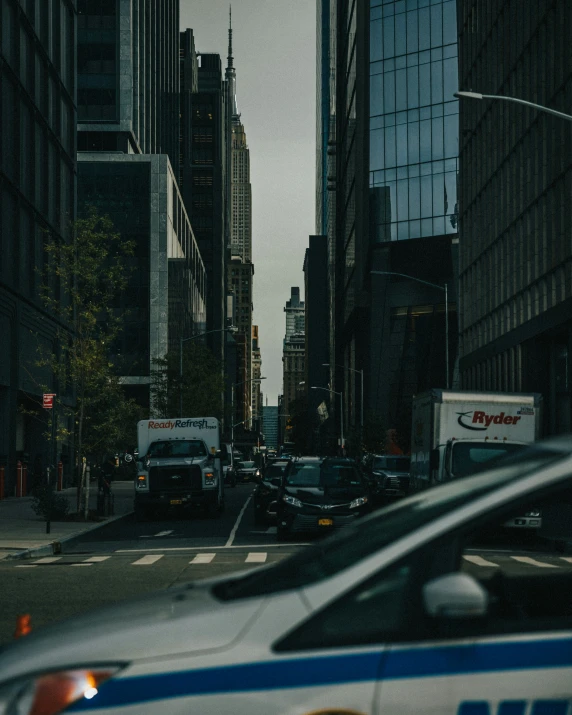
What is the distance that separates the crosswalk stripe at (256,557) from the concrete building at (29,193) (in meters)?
20.1

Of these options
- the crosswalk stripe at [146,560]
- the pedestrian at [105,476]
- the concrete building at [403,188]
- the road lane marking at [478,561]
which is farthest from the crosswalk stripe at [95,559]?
the concrete building at [403,188]

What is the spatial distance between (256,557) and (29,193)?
3107 centimetres

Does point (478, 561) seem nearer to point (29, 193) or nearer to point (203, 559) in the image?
point (203, 559)

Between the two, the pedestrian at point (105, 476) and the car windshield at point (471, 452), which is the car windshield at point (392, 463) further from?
the car windshield at point (471, 452)

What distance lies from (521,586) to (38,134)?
46059mm

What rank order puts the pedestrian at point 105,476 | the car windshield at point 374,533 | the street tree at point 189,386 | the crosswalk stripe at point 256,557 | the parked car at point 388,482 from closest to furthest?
the car windshield at point 374,533
the crosswalk stripe at point 256,557
the pedestrian at point 105,476
the parked car at point 388,482
the street tree at point 189,386

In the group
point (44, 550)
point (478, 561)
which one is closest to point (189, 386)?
point (44, 550)

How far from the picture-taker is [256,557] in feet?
56.9

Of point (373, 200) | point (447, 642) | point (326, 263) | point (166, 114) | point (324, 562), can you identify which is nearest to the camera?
point (447, 642)

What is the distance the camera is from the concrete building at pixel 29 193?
41.1 m

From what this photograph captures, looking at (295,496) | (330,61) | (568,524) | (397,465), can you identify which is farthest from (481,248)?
(330,61)

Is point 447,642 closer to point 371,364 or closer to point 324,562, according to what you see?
point 324,562

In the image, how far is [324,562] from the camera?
3.90 metres

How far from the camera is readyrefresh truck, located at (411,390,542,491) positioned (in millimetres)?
22844
